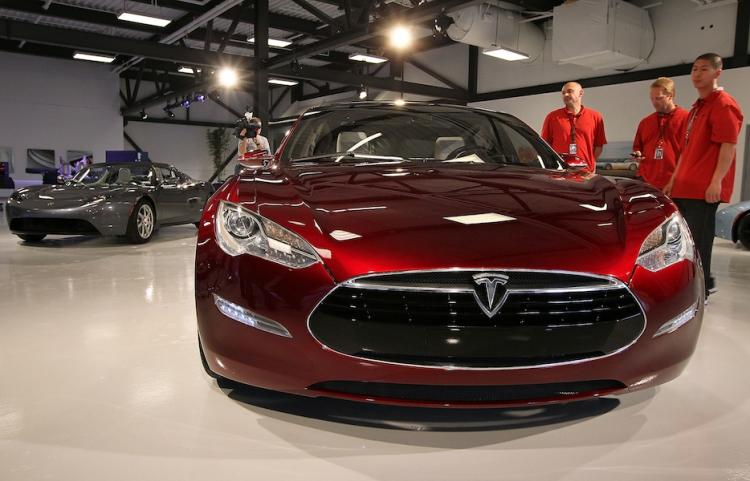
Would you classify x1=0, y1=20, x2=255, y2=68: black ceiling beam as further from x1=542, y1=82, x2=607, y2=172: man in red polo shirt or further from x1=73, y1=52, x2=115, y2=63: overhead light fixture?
x1=542, y1=82, x2=607, y2=172: man in red polo shirt

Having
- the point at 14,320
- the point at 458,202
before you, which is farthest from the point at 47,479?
the point at 14,320

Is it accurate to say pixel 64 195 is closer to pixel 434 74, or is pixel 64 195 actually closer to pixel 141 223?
Result: pixel 141 223

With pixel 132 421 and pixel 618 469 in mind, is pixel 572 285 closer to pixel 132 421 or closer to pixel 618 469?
pixel 618 469

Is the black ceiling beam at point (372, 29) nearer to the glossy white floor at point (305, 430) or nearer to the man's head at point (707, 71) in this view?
the man's head at point (707, 71)

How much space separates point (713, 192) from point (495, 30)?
25.8 ft

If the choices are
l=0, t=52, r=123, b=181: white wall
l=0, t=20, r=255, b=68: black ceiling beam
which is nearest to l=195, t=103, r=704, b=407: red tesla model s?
l=0, t=20, r=255, b=68: black ceiling beam

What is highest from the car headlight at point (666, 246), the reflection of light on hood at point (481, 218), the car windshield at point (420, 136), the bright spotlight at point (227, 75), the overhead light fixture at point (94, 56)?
the overhead light fixture at point (94, 56)

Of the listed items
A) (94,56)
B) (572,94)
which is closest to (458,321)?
(572,94)

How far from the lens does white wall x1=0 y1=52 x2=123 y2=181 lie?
639 inches

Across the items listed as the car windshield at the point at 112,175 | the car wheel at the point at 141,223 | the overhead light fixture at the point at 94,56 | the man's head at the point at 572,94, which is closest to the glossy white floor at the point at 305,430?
the man's head at the point at 572,94

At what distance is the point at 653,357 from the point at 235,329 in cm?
110

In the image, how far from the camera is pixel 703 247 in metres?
3.01

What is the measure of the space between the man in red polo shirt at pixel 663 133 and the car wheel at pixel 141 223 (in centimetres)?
490

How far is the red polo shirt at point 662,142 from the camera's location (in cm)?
338
